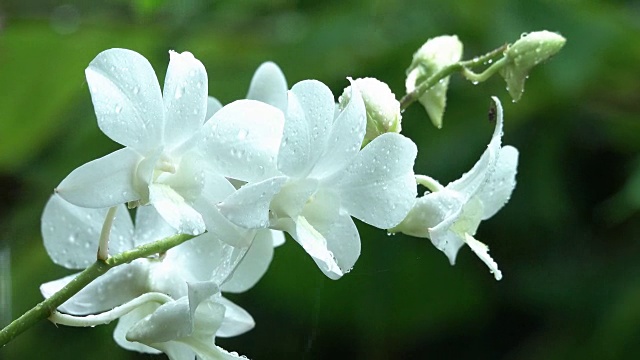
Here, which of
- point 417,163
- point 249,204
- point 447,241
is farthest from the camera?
point 417,163

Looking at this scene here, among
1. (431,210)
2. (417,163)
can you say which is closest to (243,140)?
(431,210)

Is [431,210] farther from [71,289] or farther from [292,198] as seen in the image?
[71,289]

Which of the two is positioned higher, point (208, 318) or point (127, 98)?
point (127, 98)

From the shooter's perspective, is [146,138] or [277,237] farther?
[277,237]

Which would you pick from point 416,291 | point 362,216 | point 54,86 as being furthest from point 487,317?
point 362,216

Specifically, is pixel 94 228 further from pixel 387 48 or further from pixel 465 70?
pixel 387 48

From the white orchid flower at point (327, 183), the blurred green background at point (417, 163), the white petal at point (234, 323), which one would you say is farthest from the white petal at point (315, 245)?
the blurred green background at point (417, 163)

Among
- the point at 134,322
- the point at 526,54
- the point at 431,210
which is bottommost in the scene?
the point at 134,322

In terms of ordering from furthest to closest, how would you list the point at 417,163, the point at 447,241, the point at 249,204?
1. the point at 417,163
2. the point at 447,241
3. the point at 249,204
